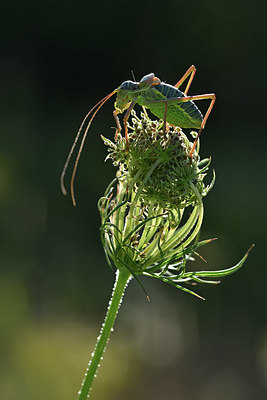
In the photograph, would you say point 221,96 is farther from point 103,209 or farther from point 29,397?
point 103,209

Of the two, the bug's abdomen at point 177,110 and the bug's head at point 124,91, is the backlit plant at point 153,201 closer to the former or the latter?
the bug's abdomen at point 177,110

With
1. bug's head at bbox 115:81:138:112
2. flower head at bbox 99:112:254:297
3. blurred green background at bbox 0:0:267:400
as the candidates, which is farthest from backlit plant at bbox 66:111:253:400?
blurred green background at bbox 0:0:267:400

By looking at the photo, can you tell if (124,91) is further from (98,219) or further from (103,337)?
(98,219)

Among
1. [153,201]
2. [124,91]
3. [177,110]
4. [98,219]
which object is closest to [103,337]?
[153,201]

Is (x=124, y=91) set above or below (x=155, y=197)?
above

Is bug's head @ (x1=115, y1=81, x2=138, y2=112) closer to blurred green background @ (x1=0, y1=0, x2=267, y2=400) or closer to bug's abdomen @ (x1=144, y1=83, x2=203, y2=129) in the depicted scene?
bug's abdomen @ (x1=144, y1=83, x2=203, y2=129)

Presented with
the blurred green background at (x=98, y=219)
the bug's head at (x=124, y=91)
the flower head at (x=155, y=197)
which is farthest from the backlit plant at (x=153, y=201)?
the blurred green background at (x=98, y=219)

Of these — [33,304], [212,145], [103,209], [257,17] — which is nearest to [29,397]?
[33,304]
